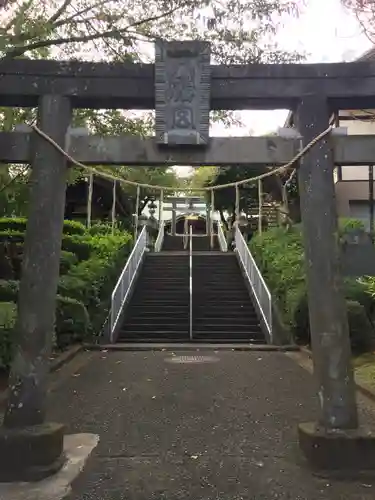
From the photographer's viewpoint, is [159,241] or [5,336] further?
[159,241]

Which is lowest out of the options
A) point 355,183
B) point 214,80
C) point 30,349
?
point 30,349

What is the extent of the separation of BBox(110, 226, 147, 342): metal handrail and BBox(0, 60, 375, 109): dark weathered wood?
9.82m

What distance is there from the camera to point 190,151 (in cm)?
507

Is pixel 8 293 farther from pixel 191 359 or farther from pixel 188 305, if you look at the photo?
pixel 188 305

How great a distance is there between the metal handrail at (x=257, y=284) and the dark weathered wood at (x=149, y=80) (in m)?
9.80

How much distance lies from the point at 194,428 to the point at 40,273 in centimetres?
259

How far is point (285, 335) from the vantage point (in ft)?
45.6

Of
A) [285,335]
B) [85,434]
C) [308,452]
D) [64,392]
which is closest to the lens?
[308,452]

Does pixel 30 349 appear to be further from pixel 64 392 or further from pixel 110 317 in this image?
pixel 110 317

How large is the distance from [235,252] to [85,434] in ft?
53.1

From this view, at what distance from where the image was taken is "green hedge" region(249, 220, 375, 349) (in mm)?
11219

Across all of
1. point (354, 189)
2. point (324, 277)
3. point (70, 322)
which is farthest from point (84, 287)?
point (354, 189)

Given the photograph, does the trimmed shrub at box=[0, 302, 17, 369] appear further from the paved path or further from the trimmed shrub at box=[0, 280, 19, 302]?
the trimmed shrub at box=[0, 280, 19, 302]

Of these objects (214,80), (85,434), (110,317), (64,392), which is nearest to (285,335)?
(110,317)
